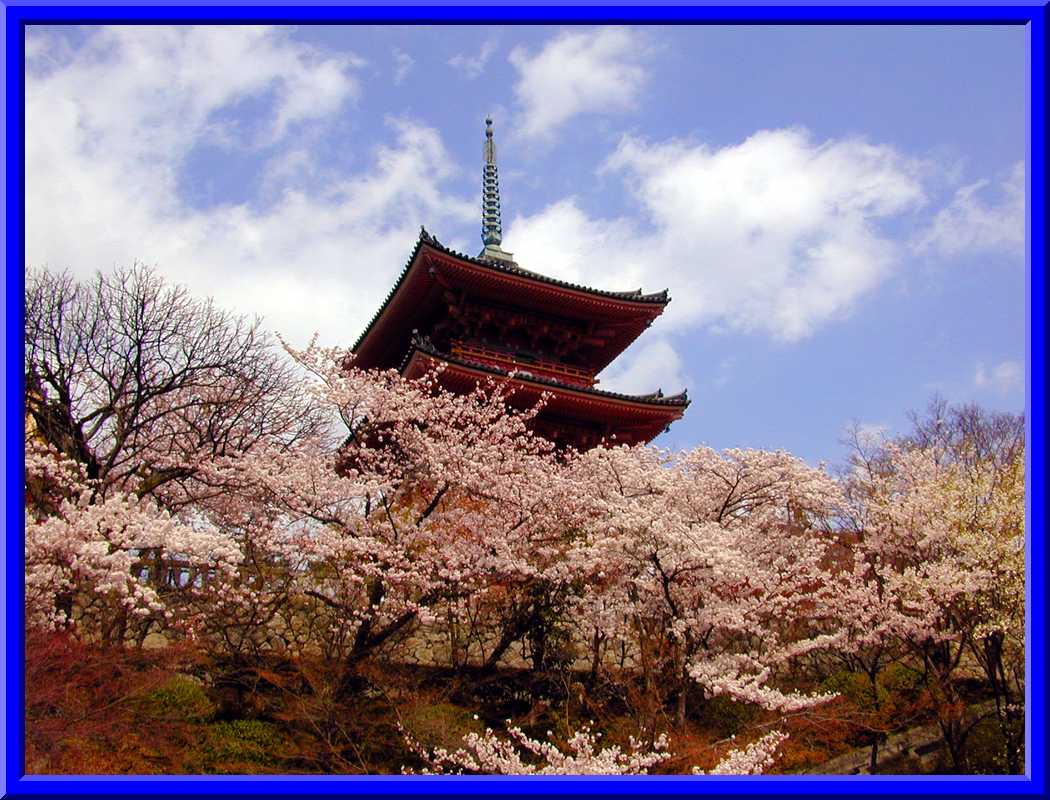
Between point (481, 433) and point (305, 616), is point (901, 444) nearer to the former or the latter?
point (481, 433)

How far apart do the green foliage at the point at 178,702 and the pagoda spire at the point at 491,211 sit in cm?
1375

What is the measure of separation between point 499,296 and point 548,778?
15267 mm

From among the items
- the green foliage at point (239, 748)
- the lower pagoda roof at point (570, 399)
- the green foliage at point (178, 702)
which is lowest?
the green foliage at point (239, 748)

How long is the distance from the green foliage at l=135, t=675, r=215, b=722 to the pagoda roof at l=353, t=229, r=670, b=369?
32.0ft

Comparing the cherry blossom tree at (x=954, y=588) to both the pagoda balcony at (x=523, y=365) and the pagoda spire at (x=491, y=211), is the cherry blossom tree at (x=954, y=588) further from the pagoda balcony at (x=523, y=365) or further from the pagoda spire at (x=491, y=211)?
the pagoda spire at (x=491, y=211)

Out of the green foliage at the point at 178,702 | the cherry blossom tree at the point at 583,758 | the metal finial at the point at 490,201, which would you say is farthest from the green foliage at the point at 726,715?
the metal finial at the point at 490,201

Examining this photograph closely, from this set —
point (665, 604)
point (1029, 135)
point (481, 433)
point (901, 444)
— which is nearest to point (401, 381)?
point (481, 433)

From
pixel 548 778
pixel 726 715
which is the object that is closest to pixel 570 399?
pixel 726 715

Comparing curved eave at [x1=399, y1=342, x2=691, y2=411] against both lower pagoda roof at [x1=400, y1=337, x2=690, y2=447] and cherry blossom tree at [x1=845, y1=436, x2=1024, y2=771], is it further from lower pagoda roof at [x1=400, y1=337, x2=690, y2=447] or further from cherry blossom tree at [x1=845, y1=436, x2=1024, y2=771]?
cherry blossom tree at [x1=845, y1=436, x2=1024, y2=771]

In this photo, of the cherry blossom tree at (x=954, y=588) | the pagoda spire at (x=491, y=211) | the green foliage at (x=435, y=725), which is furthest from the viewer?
the pagoda spire at (x=491, y=211)

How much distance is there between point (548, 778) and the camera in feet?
15.3

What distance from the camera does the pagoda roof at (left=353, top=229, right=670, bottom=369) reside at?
60.2ft

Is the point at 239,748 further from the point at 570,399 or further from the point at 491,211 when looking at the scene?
the point at 491,211

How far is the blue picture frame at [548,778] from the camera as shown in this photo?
15.0 ft
